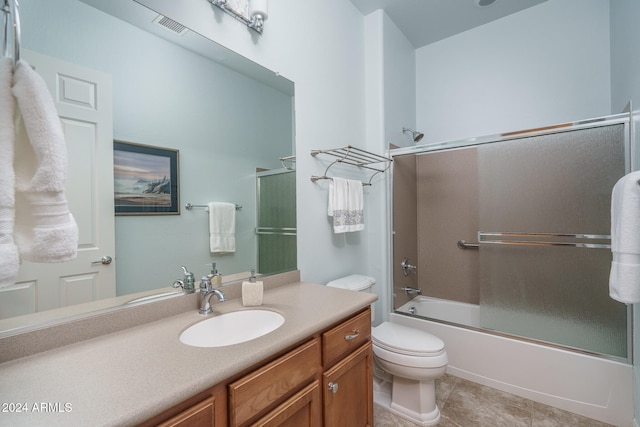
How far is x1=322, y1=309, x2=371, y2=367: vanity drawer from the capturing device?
3.57ft

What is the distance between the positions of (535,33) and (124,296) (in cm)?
337

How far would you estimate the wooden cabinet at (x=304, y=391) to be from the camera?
717 millimetres

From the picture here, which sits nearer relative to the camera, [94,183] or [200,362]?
[200,362]

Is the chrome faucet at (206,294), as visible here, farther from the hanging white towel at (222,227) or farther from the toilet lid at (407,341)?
the toilet lid at (407,341)

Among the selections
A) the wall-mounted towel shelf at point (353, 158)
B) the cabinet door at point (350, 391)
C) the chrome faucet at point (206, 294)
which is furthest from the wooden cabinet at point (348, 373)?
the wall-mounted towel shelf at point (353, 158)

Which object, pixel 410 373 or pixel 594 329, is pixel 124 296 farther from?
pixel 594 329

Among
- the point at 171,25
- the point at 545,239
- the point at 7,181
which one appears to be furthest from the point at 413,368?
the point at 171,25

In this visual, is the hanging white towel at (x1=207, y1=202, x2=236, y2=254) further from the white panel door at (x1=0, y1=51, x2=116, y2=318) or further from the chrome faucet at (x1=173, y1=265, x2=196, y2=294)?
the white panel door at (x1=0, y1=51, x2=116, y2=318)

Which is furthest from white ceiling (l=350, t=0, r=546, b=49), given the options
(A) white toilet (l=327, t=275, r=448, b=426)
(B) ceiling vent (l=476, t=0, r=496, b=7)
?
(A) white toilet (l=327, t=275, r=448, b=426)

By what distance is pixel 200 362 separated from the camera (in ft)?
2.45

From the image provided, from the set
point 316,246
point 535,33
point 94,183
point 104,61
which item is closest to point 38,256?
Result: point 94,183

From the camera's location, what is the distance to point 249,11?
1408 millimetres

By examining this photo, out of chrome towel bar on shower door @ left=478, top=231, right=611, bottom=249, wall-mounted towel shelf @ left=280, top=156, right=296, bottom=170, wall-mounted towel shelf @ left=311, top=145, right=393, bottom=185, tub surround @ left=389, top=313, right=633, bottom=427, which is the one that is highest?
wall-mounted towel shelf @ left=311, top=145, right=393, bottom=185

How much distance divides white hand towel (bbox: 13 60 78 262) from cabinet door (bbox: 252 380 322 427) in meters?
0.70
